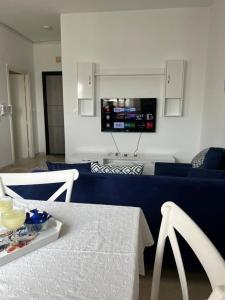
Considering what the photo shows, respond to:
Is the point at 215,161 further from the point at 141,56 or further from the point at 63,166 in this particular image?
the point at 141,56

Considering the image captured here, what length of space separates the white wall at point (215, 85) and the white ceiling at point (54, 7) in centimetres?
51

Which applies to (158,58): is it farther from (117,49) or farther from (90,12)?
(90,12)

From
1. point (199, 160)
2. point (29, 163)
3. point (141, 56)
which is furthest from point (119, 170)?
point (29, 163)

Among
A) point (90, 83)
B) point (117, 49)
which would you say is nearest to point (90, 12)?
point (117, 49)

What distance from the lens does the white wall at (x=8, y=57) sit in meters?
4.68

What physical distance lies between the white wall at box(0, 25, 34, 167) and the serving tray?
421cm

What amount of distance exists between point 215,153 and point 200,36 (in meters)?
2.54

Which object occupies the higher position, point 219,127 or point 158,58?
point 158,58

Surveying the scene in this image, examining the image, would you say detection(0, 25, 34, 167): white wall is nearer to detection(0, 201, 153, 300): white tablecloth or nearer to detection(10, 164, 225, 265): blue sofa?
detection(10, 164, 225, 265): blue sofa

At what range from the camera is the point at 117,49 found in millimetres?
4113

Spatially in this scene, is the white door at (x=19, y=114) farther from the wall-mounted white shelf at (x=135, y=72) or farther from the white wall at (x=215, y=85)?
the white wall at (x=215, y=85)

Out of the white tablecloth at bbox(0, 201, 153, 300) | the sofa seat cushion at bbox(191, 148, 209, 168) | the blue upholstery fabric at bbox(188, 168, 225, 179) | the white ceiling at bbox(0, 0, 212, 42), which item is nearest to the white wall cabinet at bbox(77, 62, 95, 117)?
the white ceiling at bbox(0, 0, 212, 42)

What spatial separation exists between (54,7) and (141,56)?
1.58 metres

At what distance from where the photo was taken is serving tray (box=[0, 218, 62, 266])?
2.57ft
